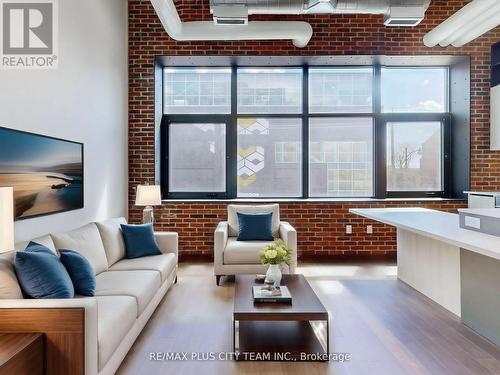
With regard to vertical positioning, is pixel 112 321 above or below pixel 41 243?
below

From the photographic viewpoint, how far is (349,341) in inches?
104

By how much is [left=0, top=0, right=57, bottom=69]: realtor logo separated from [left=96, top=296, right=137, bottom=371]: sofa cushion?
6.30ft

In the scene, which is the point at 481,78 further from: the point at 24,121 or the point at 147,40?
the point at 24,121

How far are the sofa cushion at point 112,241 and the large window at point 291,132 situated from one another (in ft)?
6.33

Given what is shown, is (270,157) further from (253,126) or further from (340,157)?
(340,157)

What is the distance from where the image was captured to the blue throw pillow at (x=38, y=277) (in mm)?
2041

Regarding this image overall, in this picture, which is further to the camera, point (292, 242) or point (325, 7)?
point (292, 242)

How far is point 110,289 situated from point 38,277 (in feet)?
2.18

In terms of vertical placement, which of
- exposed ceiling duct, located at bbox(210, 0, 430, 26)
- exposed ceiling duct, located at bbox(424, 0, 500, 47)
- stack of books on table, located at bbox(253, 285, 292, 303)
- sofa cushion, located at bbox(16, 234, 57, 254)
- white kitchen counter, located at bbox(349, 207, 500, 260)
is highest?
exposed ceiling duct, located at bbox(424, 0, 500, 47)

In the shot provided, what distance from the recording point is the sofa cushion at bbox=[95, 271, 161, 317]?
102 inches

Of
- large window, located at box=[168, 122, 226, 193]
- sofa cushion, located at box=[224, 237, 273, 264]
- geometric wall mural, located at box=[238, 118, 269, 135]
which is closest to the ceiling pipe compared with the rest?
geometric wall mural, located at box=[238, 118, 269, 135]

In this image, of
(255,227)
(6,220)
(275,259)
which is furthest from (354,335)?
(6,220)

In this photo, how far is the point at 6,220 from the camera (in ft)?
5.92

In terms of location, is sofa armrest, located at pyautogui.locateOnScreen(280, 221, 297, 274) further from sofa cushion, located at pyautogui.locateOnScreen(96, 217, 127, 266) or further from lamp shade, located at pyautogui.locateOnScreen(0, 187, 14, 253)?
lamp shade, located at pyautogui.locateOnScreen(0, 187, 14, 253)
